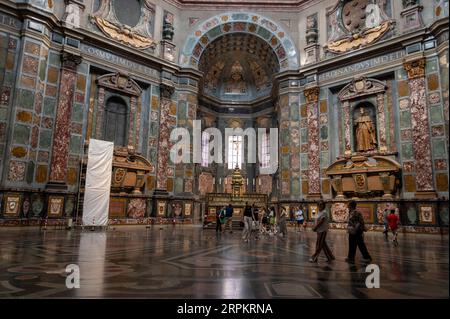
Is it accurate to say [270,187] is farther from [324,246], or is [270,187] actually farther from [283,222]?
[324,246]

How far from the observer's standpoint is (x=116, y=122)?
1753 centimetres

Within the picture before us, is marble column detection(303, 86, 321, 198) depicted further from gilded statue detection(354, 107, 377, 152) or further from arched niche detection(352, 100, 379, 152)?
gilded statue detection(354, 107, 377, 152)

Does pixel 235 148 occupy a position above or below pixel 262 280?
above

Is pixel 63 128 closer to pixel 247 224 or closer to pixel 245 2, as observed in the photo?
pixel 247 224

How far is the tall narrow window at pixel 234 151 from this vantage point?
25672 millimetres

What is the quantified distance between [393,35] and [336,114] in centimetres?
481

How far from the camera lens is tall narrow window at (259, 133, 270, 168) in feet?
81.7

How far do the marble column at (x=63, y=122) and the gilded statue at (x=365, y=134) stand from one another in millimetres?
14885

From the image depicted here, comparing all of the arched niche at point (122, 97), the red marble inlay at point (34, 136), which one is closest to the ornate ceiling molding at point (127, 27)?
the arched niche at point (122, 97)

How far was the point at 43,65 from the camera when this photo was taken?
1397cm

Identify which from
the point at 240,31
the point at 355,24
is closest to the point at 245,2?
the point at 240,31

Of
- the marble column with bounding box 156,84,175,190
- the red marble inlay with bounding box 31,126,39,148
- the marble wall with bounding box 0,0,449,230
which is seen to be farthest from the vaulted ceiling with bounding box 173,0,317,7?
the red marble inlay with bounding box 31,126,39,148
